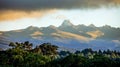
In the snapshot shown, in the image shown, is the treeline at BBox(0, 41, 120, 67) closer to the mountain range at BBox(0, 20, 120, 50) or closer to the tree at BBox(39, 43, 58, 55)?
the tree at BBox(39, 43, 58, 55)

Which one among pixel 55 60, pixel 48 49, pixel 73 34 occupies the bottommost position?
pixel 73 34

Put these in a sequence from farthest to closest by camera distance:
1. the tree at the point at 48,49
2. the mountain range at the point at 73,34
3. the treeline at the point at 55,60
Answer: the mountain range at the point at 73,34, the tree at the point at 48,49, the treeline at the point at 55,60

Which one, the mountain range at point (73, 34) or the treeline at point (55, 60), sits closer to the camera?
the treeline at point (55, 60)

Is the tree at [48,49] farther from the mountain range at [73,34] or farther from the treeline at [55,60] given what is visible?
the mountain range at [73,34]

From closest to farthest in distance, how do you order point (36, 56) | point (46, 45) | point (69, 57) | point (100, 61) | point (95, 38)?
point (100, 61) < point (69, 57) < point (36, 56) < point (46, 45) < point (95, 38)

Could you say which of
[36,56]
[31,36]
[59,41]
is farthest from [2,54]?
[59,41]

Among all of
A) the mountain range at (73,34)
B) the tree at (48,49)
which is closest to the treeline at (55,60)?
the tree at (48,49)

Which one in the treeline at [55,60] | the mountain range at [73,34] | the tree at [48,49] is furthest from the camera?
the mountain range at [73,34]

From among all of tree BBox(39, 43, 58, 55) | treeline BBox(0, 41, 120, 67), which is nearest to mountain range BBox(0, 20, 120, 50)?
tree BBox(39, 43, 58, 55)

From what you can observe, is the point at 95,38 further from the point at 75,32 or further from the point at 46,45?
the point at 46,45

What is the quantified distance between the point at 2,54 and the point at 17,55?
1495mm

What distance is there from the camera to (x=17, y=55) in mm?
30328

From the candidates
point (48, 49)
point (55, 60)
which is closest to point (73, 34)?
point (48, 49)

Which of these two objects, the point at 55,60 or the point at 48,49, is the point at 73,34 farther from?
the point at 55,60
